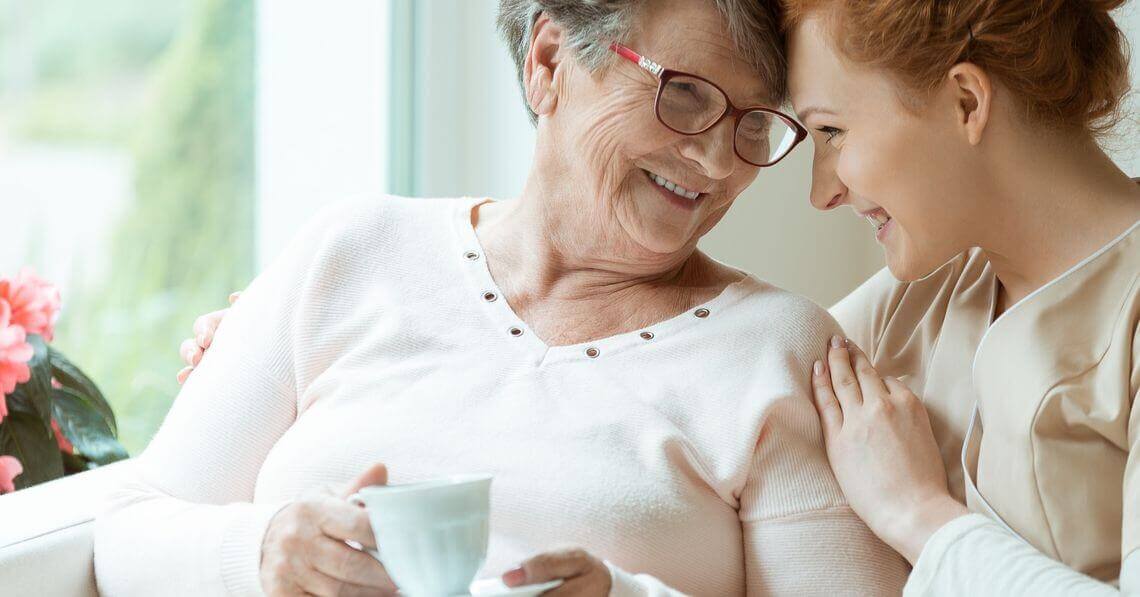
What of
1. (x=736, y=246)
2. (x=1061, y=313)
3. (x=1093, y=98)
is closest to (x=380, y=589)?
(x=1061, y=313)

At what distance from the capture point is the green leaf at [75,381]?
1.94 meters

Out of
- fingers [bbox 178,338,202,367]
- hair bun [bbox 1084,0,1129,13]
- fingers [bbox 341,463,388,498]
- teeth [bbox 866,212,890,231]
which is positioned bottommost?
fingers [bbox 178,338,202,367]

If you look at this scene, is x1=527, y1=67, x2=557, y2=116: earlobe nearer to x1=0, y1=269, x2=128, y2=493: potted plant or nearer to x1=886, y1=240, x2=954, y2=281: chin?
x1=886, y1=240, x2=954, y2=281: chin

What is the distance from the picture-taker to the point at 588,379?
5.05ft

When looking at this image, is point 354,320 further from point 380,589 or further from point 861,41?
point 861,41

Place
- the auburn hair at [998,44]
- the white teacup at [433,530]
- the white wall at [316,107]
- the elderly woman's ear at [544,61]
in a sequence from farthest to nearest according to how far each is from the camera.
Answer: the white wall at [316,107], the elderly woman's ear at [544,61], the auburn hair at [998,44], the white teacup at [433,530]

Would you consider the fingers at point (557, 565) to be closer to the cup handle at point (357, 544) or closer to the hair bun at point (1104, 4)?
the cup handle at point (357, 544)

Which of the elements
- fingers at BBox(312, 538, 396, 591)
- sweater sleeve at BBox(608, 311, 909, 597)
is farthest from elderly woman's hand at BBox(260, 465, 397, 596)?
sweater sleeve at BBox(608, 311, 909, 597)

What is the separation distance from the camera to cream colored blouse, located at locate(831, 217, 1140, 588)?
4.12 feet

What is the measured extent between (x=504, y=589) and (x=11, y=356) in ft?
3.50

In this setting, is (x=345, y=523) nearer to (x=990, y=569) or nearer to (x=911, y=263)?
(x=990, y=569)

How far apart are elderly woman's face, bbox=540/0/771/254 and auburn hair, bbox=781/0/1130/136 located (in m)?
0.20

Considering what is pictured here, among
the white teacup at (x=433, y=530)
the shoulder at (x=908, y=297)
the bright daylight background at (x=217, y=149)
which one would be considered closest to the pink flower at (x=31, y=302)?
the bright daylight background at (x=217, y=149)

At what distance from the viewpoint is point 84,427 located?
6.42 feet
